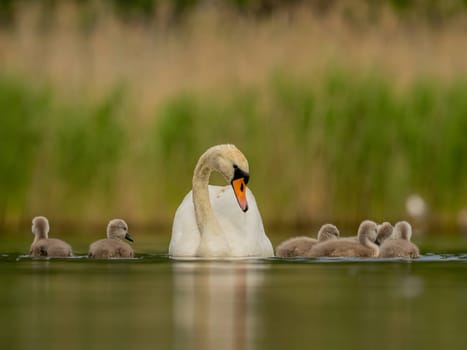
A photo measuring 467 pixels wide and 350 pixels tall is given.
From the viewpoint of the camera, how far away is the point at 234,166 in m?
13.0

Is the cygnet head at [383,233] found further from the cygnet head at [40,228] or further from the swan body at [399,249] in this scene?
the cygnet head at [40,228]

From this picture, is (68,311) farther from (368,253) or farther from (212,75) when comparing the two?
(212,75)

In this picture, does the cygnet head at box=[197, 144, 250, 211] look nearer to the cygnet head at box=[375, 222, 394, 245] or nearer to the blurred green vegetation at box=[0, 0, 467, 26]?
the cygnet head at box=[375, 222, 394, 245]

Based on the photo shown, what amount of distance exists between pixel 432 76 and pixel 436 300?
1028 centimetres

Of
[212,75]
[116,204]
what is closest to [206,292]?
[116,204]

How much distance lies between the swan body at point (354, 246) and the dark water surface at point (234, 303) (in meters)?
0.24

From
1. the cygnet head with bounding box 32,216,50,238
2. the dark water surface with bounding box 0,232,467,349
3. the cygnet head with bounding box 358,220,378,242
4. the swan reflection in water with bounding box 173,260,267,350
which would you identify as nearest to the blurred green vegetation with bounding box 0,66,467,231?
the cygnet head with bounding box 32,216,50,238

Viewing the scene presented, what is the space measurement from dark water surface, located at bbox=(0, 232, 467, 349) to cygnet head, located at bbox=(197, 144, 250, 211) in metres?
Answer: 0.56

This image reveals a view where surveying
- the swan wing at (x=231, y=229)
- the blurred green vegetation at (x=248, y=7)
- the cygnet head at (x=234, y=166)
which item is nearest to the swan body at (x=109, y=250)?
the swan wing at (x=231, y=229)

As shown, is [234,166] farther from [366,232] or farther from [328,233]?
[328,233]

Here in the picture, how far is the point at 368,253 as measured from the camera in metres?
13.2

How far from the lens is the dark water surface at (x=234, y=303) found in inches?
295

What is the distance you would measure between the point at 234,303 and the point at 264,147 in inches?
365

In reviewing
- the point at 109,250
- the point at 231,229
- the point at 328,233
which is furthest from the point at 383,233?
the point at 109,250
